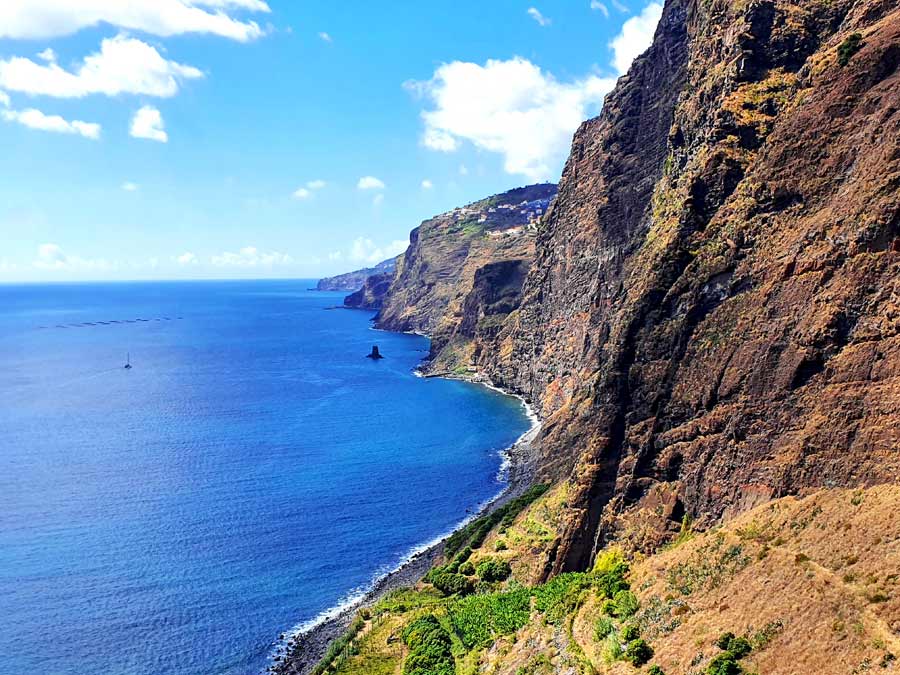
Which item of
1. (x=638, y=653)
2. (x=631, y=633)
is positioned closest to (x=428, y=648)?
(x=631, y=633)

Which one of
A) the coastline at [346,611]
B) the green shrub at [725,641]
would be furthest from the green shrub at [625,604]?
the coastline at [346,611]

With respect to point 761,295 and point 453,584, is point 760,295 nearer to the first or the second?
point 761,295

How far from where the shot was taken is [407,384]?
19562 centimetres

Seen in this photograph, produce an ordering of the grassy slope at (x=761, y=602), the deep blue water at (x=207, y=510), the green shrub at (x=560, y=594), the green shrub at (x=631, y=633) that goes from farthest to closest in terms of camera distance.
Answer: the deep blue water at (x=207, y=510), the green shrub at (x=560, y=594), the green shrub at (x=631, y=633), the grassy slope at (x=761, y=602)

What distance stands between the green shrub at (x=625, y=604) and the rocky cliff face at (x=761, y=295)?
685 cm

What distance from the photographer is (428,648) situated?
5788 cm

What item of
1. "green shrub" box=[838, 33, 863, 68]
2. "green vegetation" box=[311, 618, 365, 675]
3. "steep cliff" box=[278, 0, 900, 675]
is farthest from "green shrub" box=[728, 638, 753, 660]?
"green shrub" box=[838, 33, 863, 68]

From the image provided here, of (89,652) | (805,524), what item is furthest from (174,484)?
(805,524)

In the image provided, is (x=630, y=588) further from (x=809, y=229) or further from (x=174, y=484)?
(x=174, y=484)

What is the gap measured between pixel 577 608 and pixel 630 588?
4.58m

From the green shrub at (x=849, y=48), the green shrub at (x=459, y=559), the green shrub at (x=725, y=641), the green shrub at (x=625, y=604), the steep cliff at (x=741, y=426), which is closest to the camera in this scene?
the green shrub at (x=725, y=641)

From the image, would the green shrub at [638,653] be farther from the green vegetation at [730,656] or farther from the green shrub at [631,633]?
the green vegetation at [730,656]

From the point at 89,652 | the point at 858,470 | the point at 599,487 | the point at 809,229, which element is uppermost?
the point at 809,229

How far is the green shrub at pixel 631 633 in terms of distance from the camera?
139 ft
